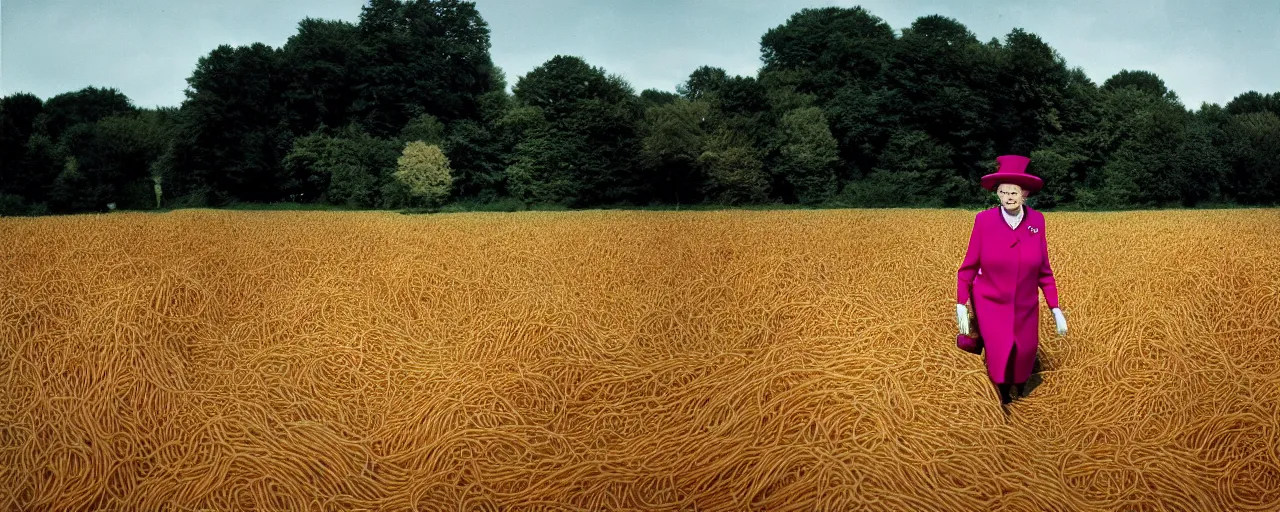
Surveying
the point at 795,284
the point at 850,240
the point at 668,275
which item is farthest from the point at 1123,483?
the point at 850,240

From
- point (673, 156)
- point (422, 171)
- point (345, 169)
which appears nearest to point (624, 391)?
point (422, 171)

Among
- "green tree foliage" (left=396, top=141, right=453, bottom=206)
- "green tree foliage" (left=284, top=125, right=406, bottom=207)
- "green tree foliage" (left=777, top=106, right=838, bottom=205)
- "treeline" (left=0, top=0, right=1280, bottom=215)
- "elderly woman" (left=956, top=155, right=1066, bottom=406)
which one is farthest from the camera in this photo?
"green tree foliage" (left=777, top=106, right=838, bottom=205)

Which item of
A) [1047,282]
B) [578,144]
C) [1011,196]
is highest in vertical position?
[578,144]

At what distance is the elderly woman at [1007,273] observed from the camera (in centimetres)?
311

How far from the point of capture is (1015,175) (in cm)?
303

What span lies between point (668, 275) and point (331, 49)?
28058 mm

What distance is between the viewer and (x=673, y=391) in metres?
3.92

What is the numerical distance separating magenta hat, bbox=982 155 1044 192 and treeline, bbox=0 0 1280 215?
837 inches

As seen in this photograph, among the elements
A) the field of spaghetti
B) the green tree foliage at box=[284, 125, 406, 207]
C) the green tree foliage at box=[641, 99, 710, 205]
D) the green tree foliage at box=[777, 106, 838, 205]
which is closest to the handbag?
the field of spaghetti

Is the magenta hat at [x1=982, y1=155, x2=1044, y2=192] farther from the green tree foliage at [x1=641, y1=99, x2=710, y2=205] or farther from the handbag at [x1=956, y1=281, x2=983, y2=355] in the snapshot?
the green tree foliage at [x1=641, y1=99, x2=710, y2=205]

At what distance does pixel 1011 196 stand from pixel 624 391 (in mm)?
2178

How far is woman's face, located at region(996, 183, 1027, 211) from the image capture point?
121 inches

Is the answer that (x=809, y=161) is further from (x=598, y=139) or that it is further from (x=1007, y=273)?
(x=1007, y=273)

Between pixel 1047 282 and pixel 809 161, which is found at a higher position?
pixel 809 161
